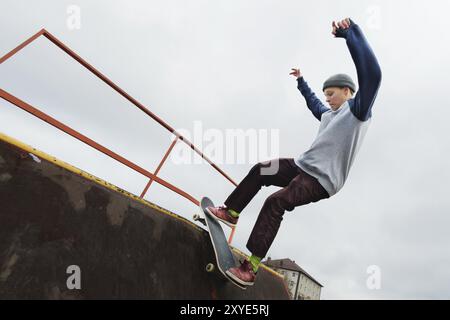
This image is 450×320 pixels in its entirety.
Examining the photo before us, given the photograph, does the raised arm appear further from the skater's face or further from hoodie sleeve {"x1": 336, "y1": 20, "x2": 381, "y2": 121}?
hoodie sleeve {"x1": 336, "y1": 20, "x2": 381, "y2": 121}

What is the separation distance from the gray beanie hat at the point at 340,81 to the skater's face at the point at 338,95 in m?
0.04

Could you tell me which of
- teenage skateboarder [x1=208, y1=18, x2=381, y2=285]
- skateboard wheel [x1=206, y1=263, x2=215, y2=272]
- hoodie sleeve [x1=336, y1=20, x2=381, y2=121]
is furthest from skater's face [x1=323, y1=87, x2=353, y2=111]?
skateboard wheel [x1=206, y1=263, x2=215, y2=272]

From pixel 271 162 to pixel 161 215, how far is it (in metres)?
1.22

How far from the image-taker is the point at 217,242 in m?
3.04

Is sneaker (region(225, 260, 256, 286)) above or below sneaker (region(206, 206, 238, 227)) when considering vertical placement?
below

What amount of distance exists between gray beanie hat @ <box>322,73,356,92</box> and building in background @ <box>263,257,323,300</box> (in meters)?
71.9

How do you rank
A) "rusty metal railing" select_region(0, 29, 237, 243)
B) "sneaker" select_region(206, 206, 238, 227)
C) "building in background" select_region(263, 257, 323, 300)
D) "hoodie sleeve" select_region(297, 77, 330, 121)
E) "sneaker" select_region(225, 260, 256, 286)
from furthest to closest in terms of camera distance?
"building in background" select_region(263, 257, 323, 300), "hoodie sleeve" select_region(297, 77, 330, 121), "sneaker" select_region(206, 206, 238, 227), "sneaker" select_region(225, 260, 256, 286), "rusty metal railing" select_region(0, 29, 237, 243)

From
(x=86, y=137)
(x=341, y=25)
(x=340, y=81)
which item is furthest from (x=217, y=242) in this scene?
(x=341, y=25)

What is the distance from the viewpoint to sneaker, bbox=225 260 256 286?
2.63 meters

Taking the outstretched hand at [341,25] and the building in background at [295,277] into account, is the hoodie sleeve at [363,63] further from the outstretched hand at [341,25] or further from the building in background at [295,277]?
the building in background at [295,277]

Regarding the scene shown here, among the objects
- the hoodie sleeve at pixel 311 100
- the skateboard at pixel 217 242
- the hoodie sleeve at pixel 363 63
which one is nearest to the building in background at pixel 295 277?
the skateboard at pixel 217 242

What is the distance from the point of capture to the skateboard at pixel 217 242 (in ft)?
9.30
